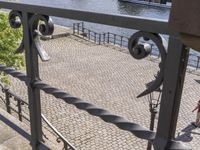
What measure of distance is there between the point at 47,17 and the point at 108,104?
Result: 11448mm

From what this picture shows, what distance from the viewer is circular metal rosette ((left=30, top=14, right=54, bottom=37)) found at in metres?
1.45

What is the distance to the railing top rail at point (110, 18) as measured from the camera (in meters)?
1.02

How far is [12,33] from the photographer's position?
337 inches

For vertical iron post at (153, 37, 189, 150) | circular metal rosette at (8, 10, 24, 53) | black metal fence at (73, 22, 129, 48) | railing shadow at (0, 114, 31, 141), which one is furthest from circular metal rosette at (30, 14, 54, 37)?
black metal fence at (73, 22, 129, 48)

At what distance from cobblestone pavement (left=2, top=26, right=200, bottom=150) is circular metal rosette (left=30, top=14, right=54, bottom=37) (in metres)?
7.84

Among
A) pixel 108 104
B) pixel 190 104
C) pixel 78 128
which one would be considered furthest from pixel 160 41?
pixel 190 104

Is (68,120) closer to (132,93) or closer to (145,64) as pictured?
(132,93)

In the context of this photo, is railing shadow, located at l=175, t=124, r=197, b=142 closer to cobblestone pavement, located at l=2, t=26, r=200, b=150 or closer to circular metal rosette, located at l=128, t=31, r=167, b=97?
cobblestone pavement, located at l=2, t=26, r=200, b=150

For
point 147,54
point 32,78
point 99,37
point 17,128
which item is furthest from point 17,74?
point 99,37

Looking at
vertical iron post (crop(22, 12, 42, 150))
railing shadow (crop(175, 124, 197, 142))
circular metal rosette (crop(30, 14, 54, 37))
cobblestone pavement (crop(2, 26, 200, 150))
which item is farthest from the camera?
railing shadow (crop(175, 124, 197, 142))

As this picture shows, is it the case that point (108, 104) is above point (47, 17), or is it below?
below

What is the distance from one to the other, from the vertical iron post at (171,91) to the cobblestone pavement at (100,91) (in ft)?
27.0

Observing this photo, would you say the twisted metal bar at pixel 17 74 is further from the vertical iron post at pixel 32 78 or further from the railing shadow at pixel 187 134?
the railing shadow at pixel 187 134

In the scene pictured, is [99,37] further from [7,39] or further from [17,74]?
[17,74]
